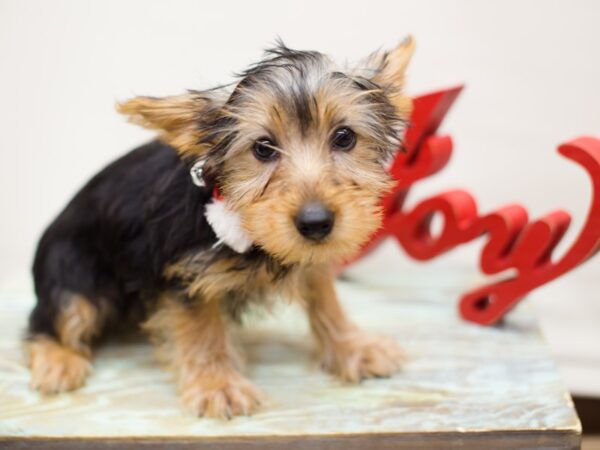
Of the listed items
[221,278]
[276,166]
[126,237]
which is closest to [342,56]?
[276,166]

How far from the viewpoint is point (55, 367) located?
2318 millimetres

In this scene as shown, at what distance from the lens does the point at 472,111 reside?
3234 millimetres

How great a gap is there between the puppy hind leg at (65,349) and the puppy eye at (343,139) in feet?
3.23

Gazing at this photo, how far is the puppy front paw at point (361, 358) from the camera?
2365 mm

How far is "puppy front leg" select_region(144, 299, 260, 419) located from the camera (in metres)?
2.17

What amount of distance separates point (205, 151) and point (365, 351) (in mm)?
850

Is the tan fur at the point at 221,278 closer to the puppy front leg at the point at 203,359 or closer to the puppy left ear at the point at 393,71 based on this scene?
the puppy front leg at the point at 203,359

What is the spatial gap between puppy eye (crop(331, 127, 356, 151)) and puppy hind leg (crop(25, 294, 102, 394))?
0.98 meters

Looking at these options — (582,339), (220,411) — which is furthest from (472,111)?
(220,411)

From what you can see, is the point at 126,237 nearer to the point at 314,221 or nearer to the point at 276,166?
the point at 276,166

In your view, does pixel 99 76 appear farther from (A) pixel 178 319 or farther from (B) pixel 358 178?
(B) pixel 358 178

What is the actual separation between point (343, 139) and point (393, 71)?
283 millimetres

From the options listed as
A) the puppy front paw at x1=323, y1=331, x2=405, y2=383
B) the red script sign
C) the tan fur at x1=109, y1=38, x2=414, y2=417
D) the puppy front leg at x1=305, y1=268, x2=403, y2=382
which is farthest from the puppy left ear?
the puppy front paw at x1=323, y1=331, x2=405, y2=383

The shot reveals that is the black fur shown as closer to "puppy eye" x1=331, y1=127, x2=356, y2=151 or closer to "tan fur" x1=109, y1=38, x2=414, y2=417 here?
"tan fur" x1=109, y1=38, x2=414, y2=417
